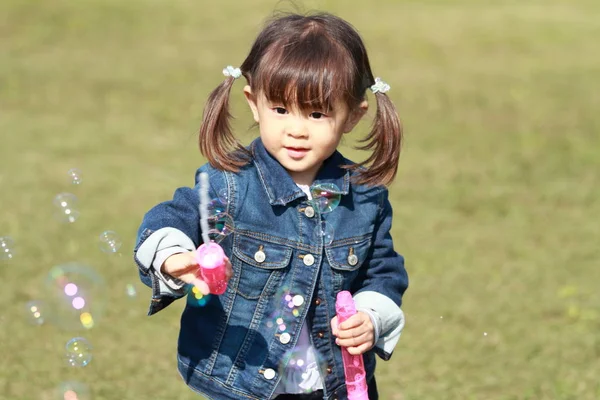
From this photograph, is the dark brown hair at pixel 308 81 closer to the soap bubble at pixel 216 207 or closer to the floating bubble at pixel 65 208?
the soap bubble at pixel 216 207

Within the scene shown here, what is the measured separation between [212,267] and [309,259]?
52 cm

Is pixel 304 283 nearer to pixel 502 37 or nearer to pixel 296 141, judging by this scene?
pixel 296 141

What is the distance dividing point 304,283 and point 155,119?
765 cm

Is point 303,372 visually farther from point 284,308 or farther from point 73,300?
point 73,300

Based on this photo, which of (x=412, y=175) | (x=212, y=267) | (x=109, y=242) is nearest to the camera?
(x=212, y=267)

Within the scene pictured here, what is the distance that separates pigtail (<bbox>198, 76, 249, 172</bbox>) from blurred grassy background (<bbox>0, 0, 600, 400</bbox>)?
68cm

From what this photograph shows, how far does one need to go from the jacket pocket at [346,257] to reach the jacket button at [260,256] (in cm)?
18

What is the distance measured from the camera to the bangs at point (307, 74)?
2.72m

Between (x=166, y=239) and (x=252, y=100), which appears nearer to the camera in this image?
(x=166, y=239)

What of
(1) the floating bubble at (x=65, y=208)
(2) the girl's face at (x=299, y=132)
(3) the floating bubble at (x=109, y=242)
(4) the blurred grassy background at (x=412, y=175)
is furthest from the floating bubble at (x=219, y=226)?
(1) the floating bubble at (x=65, y=208)

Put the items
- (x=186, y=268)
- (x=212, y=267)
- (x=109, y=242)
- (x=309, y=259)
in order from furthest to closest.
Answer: (x=109, y=242)
(x=309, y=259)
(x=186, y=268)
(x=212, y=267)

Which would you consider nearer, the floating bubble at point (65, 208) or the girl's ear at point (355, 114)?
the girl's ear at point (355, 114)

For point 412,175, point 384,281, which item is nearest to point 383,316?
point 384,281

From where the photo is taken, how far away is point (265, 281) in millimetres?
2820
